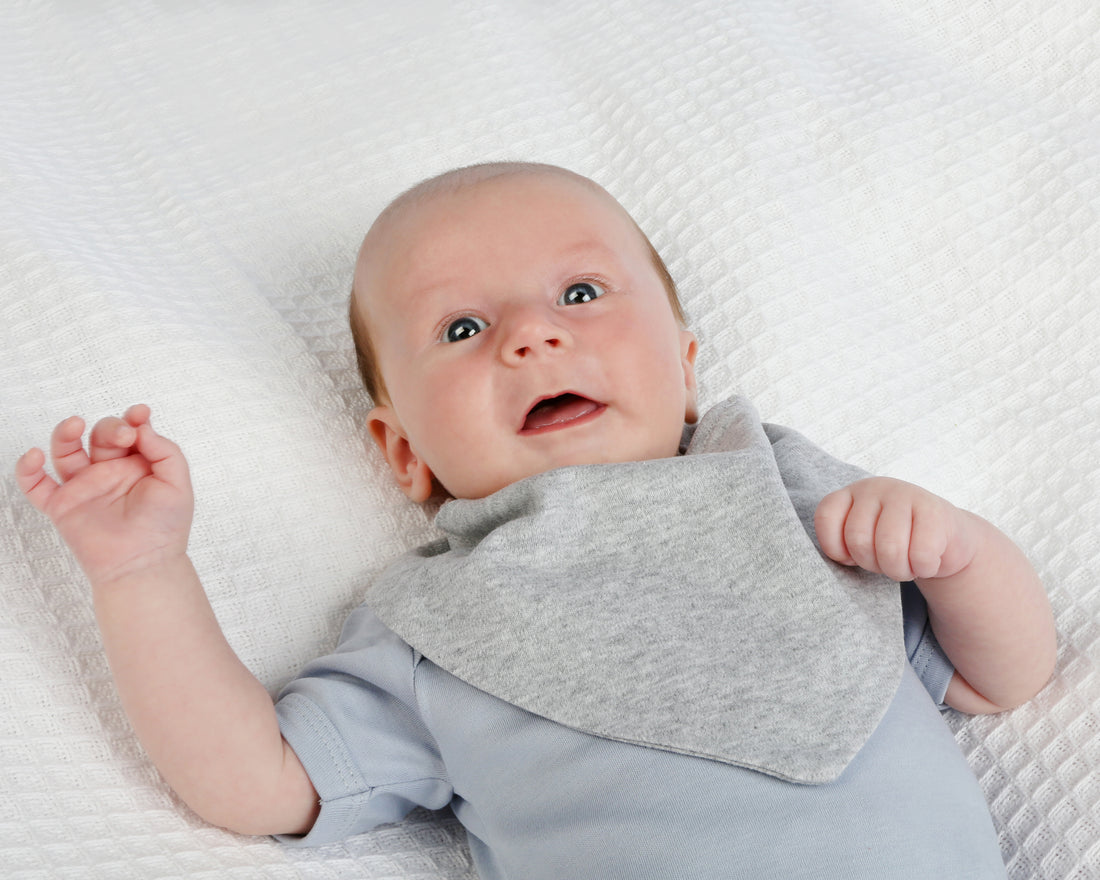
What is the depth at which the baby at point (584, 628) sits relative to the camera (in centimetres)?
95

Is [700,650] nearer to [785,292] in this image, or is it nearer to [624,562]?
[624,562]

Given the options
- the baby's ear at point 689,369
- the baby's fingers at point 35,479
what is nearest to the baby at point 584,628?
the baby's fingers at point 35,479

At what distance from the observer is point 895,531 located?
992mm

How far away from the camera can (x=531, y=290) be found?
3.92ft

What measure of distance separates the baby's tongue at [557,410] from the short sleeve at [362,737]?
0.26 meters

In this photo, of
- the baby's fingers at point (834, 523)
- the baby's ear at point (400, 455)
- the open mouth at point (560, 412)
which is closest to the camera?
the baby's fingers at point (834, 523)

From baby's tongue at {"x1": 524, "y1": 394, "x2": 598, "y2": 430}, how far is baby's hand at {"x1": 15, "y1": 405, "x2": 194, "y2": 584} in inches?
13.8

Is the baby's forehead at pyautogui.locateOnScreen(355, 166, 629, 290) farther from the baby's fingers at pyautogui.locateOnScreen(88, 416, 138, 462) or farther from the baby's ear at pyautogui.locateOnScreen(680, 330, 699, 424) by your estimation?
the baby's fingers at pyautogui.locateOnScreen(88, 416, 138, 462)

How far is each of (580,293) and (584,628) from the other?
381 millimetres

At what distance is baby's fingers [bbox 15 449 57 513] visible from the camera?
0.95 meters

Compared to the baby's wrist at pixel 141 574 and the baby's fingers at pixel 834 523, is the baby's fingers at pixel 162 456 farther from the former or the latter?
the baby's fingers at pixel 834 523

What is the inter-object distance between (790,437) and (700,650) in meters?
0.34

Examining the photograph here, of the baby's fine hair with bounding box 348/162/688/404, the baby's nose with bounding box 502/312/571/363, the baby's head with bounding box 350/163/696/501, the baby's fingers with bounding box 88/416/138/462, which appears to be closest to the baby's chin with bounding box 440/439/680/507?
the baby's head with bounding box 350/163/696/501

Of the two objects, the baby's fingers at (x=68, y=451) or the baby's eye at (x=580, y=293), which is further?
the baby's eye at (x=580, y=293)
